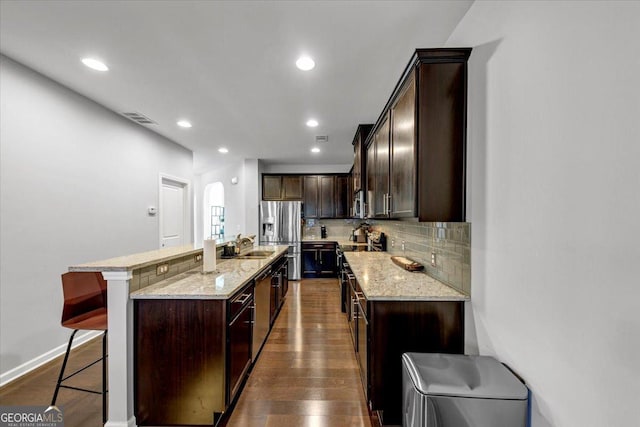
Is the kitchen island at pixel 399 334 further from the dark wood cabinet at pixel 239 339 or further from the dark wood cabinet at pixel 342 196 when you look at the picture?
the dark wood cabinet at pixel 342 196

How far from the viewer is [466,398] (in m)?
1.13

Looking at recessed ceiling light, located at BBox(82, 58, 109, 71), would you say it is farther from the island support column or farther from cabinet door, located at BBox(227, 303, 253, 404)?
cabinet door, located at BBox(227, 303, 253, 404)

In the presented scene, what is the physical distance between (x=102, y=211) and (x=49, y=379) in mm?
1773

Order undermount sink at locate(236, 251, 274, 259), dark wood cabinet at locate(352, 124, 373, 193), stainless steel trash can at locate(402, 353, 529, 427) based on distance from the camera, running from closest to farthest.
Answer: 1. stainless steel trash can at locate(402, 353, 529, 427)
2. undermount sink at locate(236, 251, 274, 259)
3. dark wood cabinet at locate(352, 124, 373, 193)

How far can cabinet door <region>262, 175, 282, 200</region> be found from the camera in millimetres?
6523

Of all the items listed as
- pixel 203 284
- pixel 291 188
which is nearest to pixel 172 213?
pixel 291 188

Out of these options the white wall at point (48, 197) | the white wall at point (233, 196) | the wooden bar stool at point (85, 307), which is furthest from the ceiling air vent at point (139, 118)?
the white wall at point (233, 196)

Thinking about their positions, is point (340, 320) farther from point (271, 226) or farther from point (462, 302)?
point (271, 226)

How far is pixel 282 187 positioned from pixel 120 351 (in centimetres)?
507

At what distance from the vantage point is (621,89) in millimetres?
813

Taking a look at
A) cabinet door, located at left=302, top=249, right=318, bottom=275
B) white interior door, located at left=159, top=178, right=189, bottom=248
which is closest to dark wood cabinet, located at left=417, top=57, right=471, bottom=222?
white interior door, located at left=159, top=178, right=189, bottom=248

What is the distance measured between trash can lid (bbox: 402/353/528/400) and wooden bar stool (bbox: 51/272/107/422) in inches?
75.8

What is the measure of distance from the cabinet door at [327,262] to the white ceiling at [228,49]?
11.3ft

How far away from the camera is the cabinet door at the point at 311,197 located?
652 cm
